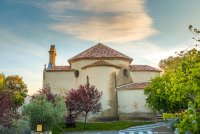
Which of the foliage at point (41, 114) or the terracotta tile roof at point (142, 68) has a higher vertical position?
the terracotta tile roof at point (142, 68)

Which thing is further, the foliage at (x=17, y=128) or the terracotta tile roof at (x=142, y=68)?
the terracotta tile roof at (x=142, y=68)

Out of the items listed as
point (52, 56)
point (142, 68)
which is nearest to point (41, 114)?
point (142, 68)

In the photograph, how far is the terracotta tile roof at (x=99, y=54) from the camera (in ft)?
141

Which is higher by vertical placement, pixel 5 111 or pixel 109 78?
pixel 109 78

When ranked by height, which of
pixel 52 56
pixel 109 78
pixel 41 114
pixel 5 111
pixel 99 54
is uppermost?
pixel 52 56

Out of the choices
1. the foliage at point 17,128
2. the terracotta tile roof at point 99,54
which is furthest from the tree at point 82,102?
the foliage at point 17,128

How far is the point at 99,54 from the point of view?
4356 cm

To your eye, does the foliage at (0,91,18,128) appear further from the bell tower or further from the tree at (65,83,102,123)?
the bell tower

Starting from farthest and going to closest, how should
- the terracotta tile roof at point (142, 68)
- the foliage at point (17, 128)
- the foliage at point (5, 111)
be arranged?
the terracotta tile roof at point (142, 68), the foliage at point (17, 128), the foliage at point (5, 111)

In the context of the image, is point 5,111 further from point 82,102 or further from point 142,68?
point 142,68

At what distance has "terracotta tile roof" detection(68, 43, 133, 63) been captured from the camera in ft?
141

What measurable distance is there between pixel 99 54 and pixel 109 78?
15.8ft

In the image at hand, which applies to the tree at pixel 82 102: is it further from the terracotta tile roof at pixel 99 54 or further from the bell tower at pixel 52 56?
the bell tower at pixel 52 56

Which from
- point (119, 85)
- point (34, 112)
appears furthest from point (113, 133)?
point (119, 85)
